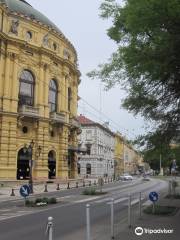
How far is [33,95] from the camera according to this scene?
6306 centimetres

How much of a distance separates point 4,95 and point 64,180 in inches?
643

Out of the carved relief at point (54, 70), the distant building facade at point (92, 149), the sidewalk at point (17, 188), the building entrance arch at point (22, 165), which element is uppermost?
the carved relief at point (54, 70)

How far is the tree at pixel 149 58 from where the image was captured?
12.4 m

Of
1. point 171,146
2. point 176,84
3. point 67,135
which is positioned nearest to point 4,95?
point 67,135

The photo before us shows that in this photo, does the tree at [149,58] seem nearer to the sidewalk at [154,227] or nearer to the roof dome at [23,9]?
the sidewalk at [154,227]

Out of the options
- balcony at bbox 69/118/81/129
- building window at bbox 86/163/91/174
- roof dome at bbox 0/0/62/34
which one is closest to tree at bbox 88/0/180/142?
roof dome at bbox 0/0/62/34

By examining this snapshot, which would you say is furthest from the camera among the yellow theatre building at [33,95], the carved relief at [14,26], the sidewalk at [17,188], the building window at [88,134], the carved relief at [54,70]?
the building window at [88,134]

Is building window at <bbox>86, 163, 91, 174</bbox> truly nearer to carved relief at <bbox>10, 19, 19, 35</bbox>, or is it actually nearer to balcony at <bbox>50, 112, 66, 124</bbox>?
balcony at <bbox>50, 112, 66, 124</bbox>

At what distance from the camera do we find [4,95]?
5809cm

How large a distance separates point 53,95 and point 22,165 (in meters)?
13.4

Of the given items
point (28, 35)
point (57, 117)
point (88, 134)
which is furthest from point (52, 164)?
point (88, 134)

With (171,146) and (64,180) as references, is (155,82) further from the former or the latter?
(64,180)

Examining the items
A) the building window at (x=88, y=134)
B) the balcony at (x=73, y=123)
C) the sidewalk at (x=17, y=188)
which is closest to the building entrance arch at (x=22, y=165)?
the sidewalk at (x=17, y=188)

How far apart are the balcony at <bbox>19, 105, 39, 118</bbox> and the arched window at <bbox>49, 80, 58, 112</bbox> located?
17.7 ft
